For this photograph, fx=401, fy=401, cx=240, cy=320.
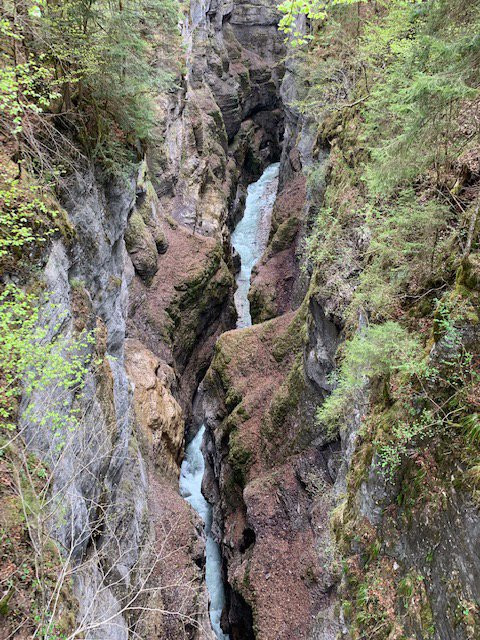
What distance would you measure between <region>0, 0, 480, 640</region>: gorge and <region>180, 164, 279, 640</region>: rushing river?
20cm

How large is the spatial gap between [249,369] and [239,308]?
11.9 m

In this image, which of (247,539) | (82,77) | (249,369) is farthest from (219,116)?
(247,539)

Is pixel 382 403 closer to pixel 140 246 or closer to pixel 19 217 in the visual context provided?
pixel 19 217

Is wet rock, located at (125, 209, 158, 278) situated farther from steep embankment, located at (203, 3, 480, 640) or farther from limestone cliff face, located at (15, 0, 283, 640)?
steep embankment, located at (203, 3, 480, 640)

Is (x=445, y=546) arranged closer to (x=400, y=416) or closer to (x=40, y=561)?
(x=400, y=416)

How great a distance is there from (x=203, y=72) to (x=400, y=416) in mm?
32478

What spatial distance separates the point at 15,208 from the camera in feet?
20.5

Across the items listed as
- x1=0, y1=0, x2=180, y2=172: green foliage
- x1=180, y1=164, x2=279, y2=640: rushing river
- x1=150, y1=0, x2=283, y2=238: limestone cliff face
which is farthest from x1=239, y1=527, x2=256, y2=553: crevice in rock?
x1=150, y1=0, x2=283, y2=238: limestone cliff face

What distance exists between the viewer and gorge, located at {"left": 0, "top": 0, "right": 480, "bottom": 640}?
4.88 m

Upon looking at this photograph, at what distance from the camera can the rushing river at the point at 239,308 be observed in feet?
50.5

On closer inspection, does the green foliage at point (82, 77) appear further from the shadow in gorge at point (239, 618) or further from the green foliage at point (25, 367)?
the shadow in gorge at point (239, 618)

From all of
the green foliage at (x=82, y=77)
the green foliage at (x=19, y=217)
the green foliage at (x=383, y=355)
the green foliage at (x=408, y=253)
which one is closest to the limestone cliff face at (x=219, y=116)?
the green foliage at (x=82, y=77)

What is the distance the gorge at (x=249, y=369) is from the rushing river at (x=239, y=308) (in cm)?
20

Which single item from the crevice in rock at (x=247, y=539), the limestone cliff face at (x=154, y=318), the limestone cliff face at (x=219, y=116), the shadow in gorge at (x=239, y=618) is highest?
the limestone cliff face at (x=219, y=116)
